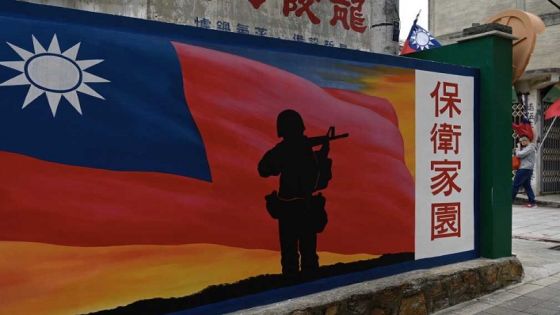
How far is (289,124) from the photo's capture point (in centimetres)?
380

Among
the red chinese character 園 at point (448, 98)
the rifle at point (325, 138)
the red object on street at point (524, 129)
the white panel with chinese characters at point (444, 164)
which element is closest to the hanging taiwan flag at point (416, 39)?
the white panel with chinese characters at point (444, 164)

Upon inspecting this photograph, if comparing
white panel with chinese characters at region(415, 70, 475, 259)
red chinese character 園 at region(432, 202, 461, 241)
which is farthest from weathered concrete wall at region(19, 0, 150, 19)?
red chinese character 園 at region(432, 202, 461, 241)

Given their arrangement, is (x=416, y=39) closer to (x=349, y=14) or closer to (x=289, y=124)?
(x=349, y=14)

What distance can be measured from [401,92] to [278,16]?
5.35ft

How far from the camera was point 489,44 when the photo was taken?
5.24 metres

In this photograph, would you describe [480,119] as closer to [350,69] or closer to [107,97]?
[350,69]

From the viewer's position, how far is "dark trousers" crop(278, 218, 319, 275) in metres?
3.79

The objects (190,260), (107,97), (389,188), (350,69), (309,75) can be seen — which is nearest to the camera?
(107,97)

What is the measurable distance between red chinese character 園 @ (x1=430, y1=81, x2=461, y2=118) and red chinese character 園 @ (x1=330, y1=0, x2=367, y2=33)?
143cm

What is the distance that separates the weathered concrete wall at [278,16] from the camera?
4844mm

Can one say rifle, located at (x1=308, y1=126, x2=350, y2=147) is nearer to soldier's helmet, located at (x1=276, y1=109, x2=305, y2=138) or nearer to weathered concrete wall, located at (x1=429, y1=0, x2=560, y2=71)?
soldier's helmet, located at (x1=276, y1=109, x2=305, y2=138)

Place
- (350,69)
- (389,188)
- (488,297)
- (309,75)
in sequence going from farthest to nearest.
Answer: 1. (488,297)
2. (389,188)
3. (350,69)
4. (309,75)

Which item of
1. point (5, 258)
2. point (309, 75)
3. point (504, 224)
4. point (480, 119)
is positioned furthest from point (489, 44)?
point (5, 258)

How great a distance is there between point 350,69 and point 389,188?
1.06 metres
